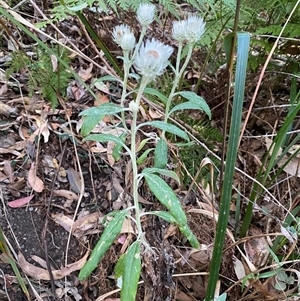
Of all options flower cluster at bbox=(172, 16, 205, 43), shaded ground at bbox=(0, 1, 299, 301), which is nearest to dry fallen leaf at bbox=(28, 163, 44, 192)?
shaded ground at bbox=(0, 1, 299, 301)

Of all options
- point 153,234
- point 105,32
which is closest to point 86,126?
point 153,234

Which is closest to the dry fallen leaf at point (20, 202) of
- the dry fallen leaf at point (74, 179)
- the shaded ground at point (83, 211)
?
the shaded ground at point (83, 211)

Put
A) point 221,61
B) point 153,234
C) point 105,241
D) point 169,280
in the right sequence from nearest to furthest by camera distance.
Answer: point 105,241
point 169,280
point 153,234
point 221,61

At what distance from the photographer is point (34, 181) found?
4.61ft

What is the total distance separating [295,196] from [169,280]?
1.77ft

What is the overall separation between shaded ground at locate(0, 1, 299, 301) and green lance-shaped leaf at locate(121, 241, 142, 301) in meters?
0.14

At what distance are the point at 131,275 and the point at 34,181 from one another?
64cm

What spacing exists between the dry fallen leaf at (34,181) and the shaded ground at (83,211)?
1cm

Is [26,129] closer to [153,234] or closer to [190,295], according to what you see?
[153,234]

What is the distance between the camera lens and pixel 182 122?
1.44m

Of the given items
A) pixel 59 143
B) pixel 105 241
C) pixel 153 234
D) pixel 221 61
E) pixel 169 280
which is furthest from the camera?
pixel 221 61

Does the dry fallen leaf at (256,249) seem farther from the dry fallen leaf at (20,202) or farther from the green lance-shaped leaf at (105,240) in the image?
the dry fallen leaf at (20,202)

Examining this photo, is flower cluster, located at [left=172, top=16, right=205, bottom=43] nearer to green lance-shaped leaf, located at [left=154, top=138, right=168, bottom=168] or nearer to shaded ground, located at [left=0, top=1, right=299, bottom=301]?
green lance-shaped leaf, located at [left=154, top=138, right=168, bottom=168]

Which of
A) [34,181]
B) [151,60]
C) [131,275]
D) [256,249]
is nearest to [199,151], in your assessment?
[256,249]
